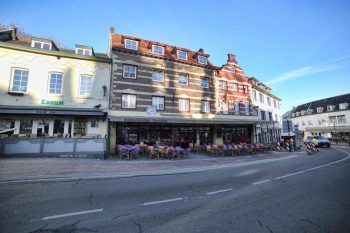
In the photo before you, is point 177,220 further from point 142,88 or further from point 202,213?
point 142,88

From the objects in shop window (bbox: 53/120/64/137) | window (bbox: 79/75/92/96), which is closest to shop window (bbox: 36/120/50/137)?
shop window (bbox: 53/120/64/137)

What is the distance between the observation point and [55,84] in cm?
1509

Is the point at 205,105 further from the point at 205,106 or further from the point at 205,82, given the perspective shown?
the point at 205,82

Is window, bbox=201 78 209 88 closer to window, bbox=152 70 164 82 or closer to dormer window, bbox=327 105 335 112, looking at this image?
window, bbox=152 70 164 82

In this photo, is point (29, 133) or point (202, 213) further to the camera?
point (29, 133)

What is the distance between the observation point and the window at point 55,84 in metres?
14.9

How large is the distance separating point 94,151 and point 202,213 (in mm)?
11192

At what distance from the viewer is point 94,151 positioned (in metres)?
13.1

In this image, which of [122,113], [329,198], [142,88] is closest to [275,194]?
[329,198]

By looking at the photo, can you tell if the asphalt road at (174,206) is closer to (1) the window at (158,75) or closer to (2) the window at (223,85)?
(1) the window at (158,75)

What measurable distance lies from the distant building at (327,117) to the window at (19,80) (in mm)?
60142

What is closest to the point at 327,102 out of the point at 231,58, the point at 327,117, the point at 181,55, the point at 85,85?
the point at 327,117

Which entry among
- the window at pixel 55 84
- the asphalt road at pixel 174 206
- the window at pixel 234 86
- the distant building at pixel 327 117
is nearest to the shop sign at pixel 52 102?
the window at pixel 55 84

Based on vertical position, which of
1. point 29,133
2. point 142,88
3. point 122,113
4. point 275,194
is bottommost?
point 275,194
